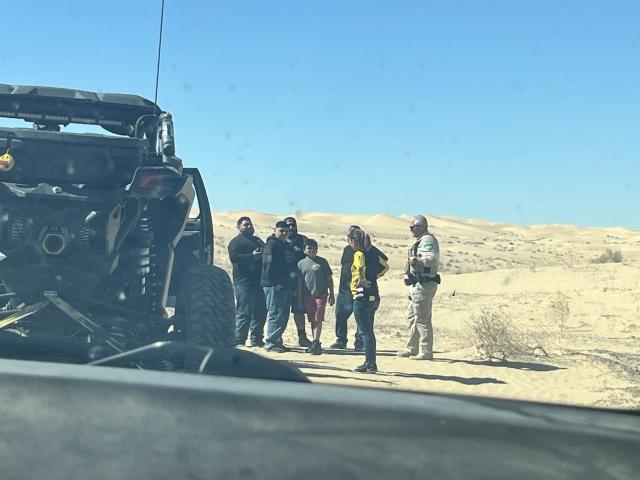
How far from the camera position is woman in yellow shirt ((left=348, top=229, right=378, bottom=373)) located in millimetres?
9531

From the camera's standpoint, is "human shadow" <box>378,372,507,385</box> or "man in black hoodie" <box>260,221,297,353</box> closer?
"human shadow" <box>378,372,507,385</box>

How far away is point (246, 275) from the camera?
37.9 feet

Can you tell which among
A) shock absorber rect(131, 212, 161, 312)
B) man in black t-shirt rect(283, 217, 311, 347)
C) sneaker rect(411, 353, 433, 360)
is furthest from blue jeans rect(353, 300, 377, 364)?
shock absorber rect(131, 212, 161, 312)

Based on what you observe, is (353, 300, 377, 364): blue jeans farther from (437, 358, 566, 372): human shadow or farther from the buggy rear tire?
the buggy rear tire

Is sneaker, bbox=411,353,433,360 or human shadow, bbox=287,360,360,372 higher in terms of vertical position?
sneaker, bbox=411,353,433,360

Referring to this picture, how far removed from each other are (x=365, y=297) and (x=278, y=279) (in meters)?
2.07

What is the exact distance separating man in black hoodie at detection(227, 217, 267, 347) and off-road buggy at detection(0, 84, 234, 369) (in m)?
5.76

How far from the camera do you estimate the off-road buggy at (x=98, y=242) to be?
16.5 ft

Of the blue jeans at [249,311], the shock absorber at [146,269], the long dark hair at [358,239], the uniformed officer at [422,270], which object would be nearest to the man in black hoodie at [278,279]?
the blue jeans at [249,311]

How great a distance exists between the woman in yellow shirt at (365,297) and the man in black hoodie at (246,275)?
7.14ft

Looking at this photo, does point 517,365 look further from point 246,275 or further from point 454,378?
point 246,275

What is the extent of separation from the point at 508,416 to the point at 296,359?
942 centimetres

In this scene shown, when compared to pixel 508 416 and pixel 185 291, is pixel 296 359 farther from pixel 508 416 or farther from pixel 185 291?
pixel 508 416

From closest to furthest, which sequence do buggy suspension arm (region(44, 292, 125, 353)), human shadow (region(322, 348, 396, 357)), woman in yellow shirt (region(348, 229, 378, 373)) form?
buggy suspension arm (region(44, 292, 125, 353)), woman in yellow shirt (region(348, 229, 378, 373)), human shadow (region(322, 348, 396, 357))
